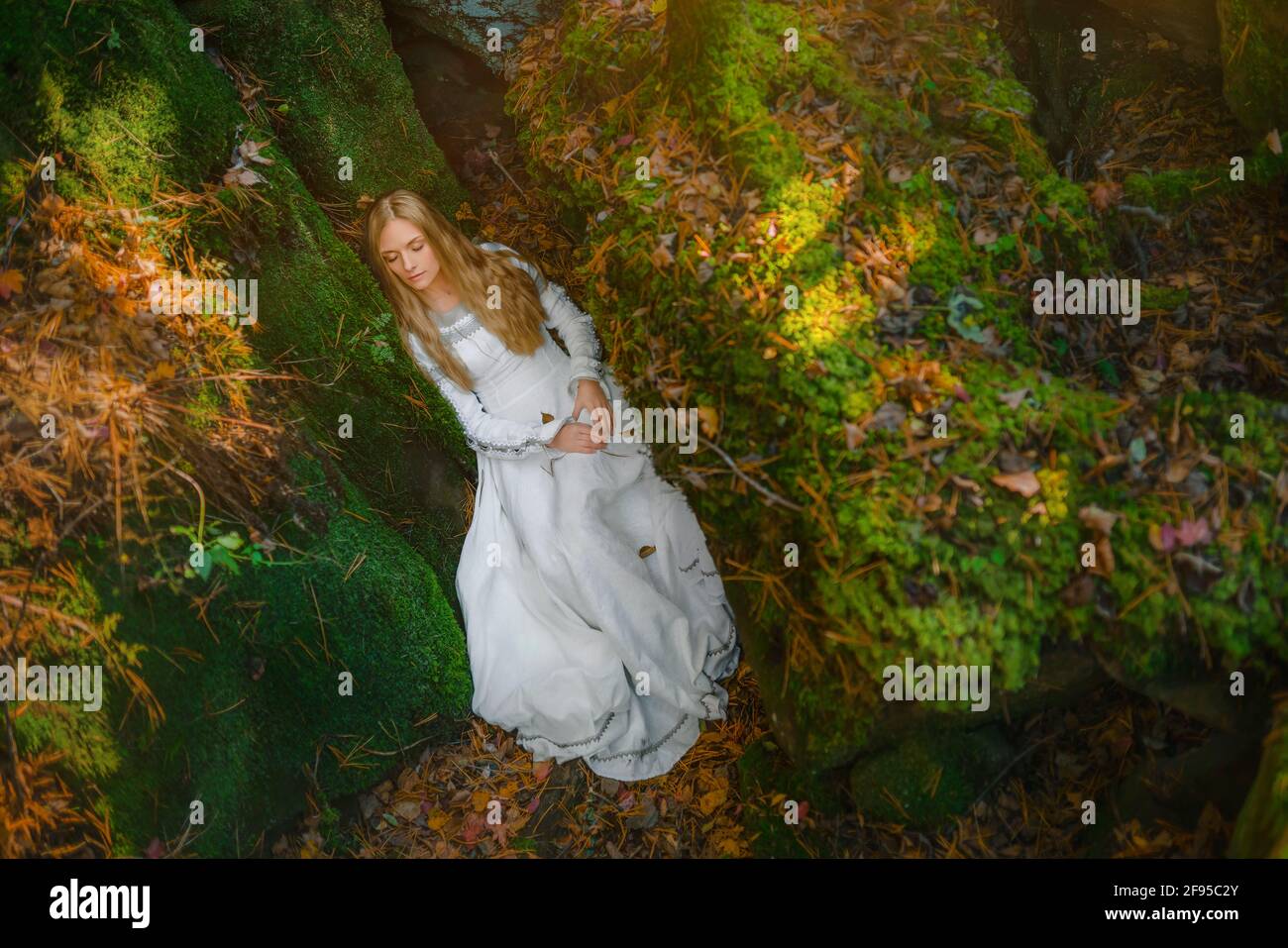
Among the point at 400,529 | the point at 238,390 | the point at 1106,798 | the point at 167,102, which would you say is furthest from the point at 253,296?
the point at 1106,798

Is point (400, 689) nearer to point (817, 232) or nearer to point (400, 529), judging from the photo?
→ point (400, 529)

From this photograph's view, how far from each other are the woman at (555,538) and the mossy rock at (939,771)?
A: 99cm

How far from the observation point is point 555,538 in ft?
13.6

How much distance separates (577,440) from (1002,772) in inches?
94.9

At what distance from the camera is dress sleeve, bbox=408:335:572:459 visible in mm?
4066

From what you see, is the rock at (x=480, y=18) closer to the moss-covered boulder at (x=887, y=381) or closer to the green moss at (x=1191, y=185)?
the moss-covered boulder at (x=887, y=381)

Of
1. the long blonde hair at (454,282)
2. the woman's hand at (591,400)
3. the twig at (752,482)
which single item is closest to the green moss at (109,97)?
the long blonde hair at (454,282)

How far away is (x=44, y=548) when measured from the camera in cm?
312

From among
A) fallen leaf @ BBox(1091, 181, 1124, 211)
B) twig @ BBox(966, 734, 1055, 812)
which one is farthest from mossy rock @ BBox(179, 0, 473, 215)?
twig @ BBox(966, 734, 1055, 812)

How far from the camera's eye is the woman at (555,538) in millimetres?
3977

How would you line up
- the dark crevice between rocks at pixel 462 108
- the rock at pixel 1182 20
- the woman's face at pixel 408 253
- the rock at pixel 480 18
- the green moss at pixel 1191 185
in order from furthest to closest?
the dark crevice between rocks at pixel 462 108 → the rock at pixel 480 18 → the woman's face at pixel 408 253 → the rock at pixel 1182 20 → the green moss at pixel 1191 185

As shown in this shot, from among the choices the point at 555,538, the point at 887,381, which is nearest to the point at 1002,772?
the point at 887,381

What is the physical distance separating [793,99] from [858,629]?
2.28 metres

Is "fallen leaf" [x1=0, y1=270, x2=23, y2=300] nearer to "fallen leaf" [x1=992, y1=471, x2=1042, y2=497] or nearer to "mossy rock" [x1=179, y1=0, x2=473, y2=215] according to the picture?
"mossy rock" [x1=179, y1=0, x2=473, y2=215]
